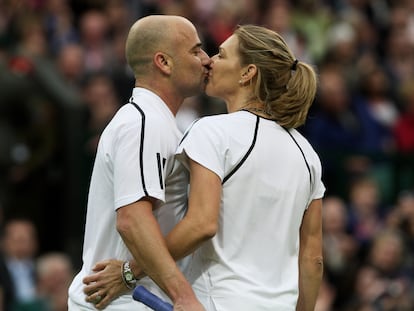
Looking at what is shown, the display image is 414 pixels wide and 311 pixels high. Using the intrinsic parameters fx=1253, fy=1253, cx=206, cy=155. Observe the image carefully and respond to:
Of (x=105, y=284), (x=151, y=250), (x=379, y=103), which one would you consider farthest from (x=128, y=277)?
(x=379, y=103)

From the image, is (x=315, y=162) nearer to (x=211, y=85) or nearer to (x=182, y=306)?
(x=211, y=85)

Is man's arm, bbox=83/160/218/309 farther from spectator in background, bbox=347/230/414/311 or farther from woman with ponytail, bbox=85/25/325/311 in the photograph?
spectator in background, bbox=347/230/414/311

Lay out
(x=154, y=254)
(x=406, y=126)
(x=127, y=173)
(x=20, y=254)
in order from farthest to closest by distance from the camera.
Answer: (x=406, y=126)
(x=20, y=254)
(x=127, y=173)
(x=154, y=254)

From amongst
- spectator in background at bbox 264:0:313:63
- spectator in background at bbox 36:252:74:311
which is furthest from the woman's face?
spectator in background at bbox 264:0:313:63

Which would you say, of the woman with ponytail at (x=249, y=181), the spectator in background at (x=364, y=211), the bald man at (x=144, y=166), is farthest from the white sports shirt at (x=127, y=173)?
the spectator in background at (x=364, y=211)

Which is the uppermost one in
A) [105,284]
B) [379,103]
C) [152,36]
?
[152,36]

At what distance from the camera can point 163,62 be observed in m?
5.27

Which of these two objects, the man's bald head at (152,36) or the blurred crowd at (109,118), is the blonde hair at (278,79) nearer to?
the man's bald head at (152,36)

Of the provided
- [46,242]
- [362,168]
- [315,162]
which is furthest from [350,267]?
[315,162]

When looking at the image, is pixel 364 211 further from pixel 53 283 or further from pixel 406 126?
pixel 53 283

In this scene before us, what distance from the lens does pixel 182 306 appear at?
4797mm

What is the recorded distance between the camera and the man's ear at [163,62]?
525 cm

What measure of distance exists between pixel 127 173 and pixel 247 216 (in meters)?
0.51

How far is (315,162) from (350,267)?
517cm
